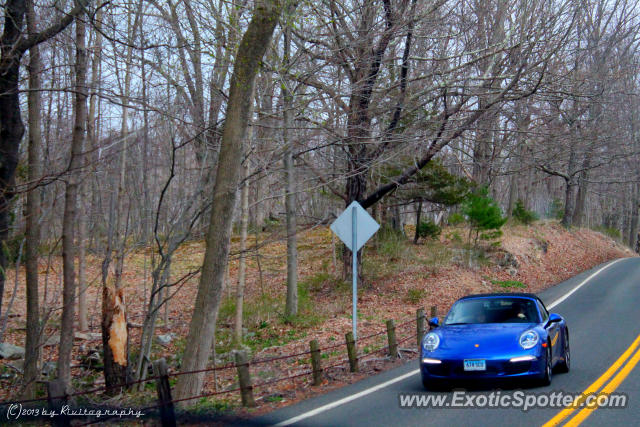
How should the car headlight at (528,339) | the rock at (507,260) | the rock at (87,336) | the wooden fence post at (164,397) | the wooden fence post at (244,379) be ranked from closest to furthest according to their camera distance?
the wooden fence post at (164,397)
the car headlight at (528,339)
the wooden fence post at (244,379)
the rock at (87,336)
the rock at (507,260)

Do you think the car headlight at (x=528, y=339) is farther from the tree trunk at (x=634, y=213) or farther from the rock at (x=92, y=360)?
the tree trunk at (x=634, y=213)

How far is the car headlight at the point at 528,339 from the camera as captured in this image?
842 cm

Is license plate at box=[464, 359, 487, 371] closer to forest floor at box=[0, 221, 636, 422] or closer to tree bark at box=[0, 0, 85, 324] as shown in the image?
forest floor at box=[0, 221, 636, 422]

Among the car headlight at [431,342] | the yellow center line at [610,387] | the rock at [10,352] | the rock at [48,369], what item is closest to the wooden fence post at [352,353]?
the car headlight at [431,342]

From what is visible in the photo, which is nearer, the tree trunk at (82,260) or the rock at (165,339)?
the tree trunk at (82,260)

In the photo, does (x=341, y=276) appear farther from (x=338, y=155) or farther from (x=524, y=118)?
(x=524, y=118)

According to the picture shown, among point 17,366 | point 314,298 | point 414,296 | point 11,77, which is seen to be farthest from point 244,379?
point 314,298

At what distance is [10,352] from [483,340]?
1320cm

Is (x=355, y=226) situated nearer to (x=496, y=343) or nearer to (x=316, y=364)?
(x=316, y=364)

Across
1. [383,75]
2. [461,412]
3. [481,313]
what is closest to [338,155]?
[383,75]

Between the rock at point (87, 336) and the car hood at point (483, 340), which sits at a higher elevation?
the car hood at point (483, 340)

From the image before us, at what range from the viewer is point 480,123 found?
721 inches

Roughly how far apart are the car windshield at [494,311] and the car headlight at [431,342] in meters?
0.86

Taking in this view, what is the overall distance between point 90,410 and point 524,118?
18198 millimetres
